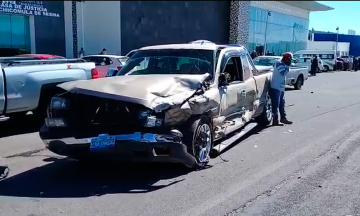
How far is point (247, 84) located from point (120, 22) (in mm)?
4783

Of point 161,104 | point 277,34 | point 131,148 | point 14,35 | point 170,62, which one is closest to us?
point 131,148

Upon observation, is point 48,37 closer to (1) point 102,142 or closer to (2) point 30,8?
(2) point 30,8

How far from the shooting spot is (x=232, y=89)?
7492 mm

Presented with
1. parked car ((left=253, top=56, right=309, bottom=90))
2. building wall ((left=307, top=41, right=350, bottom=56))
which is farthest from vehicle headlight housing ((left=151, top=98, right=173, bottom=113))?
building wall ((left=307, top=41, right=350, bottom=56))

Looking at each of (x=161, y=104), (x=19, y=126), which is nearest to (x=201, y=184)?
(x=161, y=104)

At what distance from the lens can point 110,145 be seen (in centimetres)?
541

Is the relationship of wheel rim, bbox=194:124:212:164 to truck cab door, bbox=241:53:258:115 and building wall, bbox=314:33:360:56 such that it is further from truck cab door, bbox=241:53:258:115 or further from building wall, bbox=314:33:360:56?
building wall, bbox=314:33:360:56

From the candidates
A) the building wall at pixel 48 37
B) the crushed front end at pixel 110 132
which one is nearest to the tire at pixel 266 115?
the crushed front end at pixel 110 132

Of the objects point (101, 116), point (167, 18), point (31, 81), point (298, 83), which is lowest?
point (298, 83)

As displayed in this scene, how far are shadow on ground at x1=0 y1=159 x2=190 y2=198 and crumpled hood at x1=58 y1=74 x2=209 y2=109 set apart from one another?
3.43 feet

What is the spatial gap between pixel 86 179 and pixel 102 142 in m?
0.68

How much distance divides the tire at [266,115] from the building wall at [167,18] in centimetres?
470

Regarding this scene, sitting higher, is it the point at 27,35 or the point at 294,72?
the point at 27,35

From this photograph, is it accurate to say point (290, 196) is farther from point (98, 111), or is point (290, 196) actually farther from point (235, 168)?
point (98, 111)
